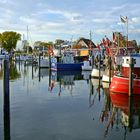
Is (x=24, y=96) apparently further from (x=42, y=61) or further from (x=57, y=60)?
(x=42, y=61)

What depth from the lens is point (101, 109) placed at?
21.8m

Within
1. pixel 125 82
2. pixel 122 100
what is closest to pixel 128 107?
pixel 122 100

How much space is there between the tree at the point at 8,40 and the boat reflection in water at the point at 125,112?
104 meters

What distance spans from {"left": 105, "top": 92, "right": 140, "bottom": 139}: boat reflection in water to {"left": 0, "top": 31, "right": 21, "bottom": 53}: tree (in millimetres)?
103809

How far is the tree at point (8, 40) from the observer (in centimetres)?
12700

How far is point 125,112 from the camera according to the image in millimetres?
20469

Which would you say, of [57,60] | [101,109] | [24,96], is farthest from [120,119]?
[57,60]

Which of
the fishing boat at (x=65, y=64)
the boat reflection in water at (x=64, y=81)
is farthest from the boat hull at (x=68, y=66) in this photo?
the boat reflection in water at (x=64, y=81)

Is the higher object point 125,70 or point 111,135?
point 125,70

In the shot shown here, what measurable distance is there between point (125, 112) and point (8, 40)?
110528 mm

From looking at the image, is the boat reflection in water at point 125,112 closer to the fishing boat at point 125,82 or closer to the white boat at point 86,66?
the fishing boat at point 125,82

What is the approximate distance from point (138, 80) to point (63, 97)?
5942 millimetres

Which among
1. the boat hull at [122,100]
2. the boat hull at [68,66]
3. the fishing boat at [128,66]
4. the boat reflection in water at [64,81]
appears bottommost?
the boat reflection in water at [64,81]

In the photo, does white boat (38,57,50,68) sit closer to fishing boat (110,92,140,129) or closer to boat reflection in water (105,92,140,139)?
boat reflection in water (105,92,140,139)
